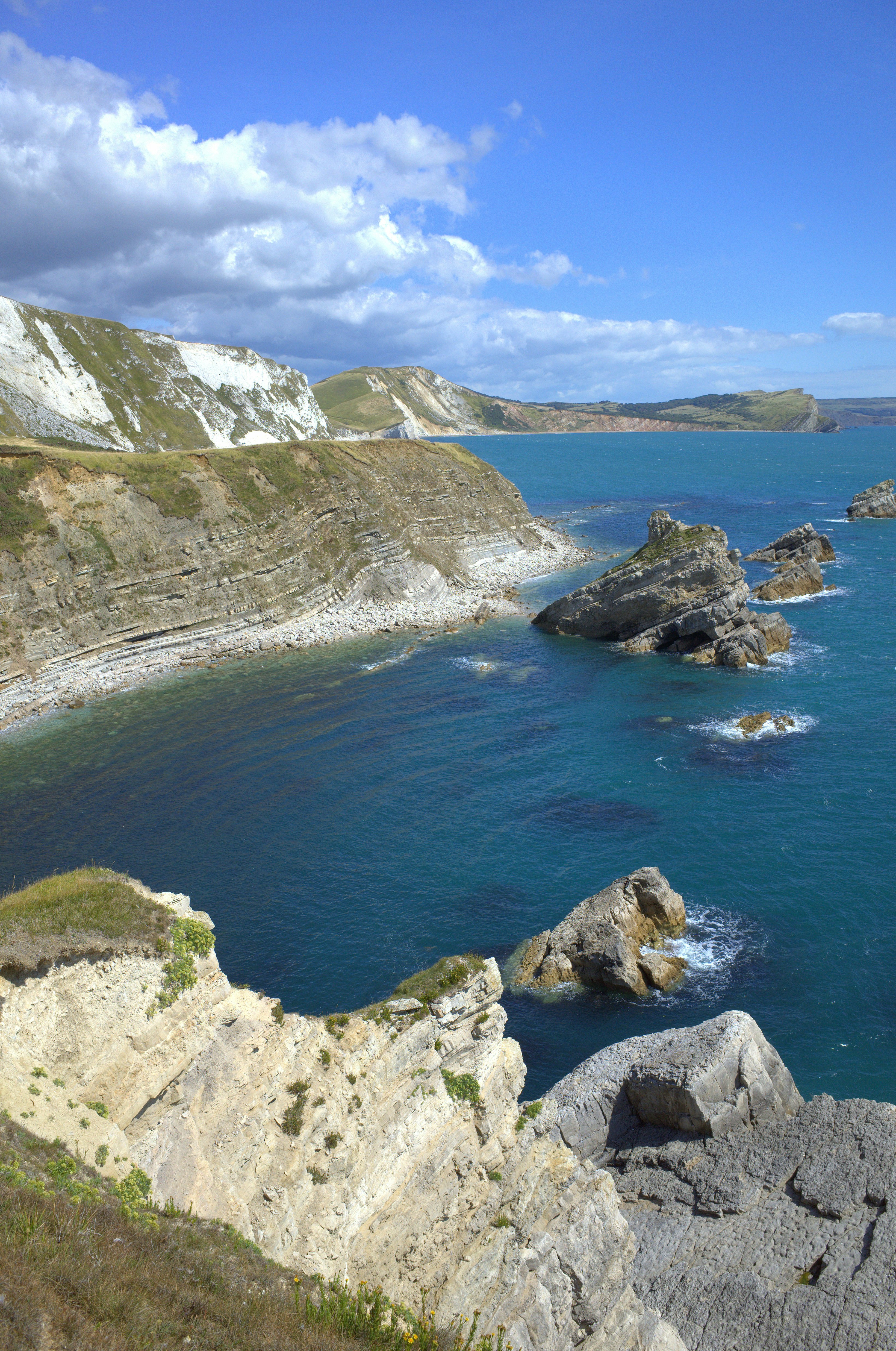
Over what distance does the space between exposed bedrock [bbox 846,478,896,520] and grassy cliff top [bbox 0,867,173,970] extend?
142398 millimetres

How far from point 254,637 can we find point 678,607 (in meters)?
40.1

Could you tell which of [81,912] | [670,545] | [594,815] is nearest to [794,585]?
[670,545]

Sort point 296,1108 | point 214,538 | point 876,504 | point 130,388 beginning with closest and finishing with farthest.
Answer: point 296,1108 → point 214,538 → point 130,388 → point 876,504

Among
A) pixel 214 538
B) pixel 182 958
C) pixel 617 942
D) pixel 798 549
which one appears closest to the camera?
pixel 182 958

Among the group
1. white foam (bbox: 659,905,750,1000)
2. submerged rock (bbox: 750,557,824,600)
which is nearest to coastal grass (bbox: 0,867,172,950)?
white foam (bbox: 659,905,750,1000)

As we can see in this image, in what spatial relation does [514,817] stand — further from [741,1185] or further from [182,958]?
[182,958]

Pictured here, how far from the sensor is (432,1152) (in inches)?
727

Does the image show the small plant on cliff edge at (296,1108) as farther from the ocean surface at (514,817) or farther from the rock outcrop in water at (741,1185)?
the ocean surface at (514,817)

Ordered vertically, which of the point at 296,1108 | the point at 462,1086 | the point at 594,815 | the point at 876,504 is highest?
the point at 876,504

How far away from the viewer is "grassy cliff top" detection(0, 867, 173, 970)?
48.9ft

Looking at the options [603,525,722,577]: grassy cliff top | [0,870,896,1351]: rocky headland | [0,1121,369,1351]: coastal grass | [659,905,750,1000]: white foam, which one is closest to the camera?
[0,1121,369,1351]: coastal grass

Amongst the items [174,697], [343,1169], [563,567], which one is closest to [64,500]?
[174,697]

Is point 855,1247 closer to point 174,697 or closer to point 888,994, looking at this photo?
point 888,994

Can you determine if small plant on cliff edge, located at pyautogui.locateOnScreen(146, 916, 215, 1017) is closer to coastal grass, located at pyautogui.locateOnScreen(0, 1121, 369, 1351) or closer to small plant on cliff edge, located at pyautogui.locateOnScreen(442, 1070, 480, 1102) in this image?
coastal grass, located at pyautogui.locateOnScreen(0, 1121, 369, 1351)
